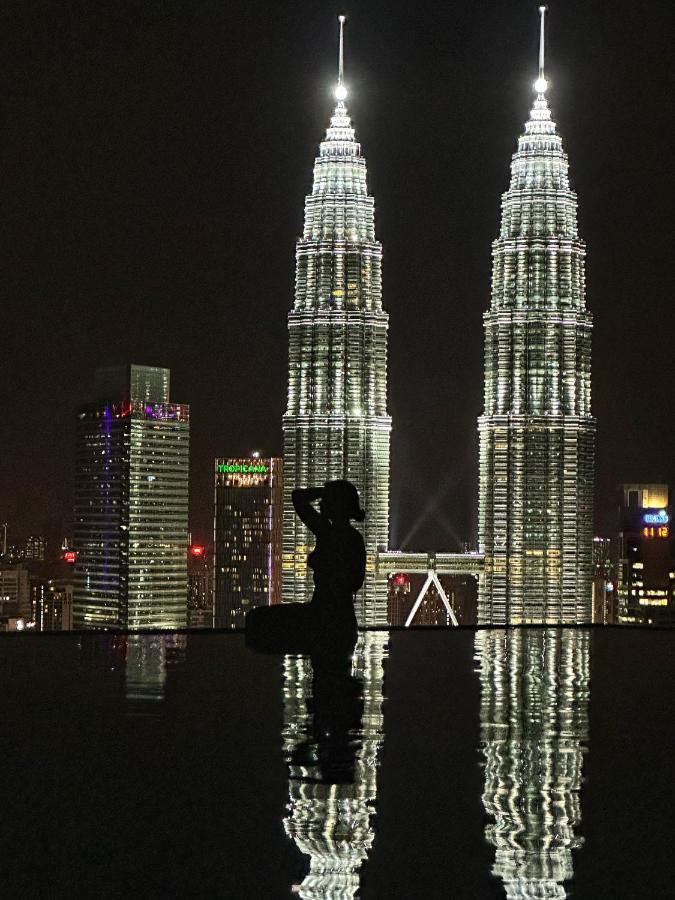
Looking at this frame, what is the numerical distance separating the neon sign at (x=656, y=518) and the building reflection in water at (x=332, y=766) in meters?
73.4

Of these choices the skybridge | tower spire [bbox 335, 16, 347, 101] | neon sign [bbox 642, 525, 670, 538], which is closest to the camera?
tower spire [bbox 335, 16, 347, 101]

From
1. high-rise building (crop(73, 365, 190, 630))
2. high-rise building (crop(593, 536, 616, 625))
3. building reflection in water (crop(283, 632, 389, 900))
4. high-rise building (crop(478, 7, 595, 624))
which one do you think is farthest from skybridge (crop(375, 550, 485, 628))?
building reflection in water (crop(283, 632, 389, 900))

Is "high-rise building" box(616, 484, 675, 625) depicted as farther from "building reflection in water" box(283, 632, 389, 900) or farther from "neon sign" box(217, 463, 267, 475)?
"building reflection in water" box(283, 632, 389, 900)

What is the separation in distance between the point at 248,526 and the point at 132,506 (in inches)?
385

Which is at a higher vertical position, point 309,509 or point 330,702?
point 309,509

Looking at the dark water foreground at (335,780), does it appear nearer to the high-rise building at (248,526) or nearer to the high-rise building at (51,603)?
the high-rise building at (51,603)

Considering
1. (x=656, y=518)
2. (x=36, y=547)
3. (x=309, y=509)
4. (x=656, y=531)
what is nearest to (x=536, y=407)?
(x=656, y=531)

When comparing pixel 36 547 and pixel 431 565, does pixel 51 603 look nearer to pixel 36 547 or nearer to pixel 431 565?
pixel 36 547

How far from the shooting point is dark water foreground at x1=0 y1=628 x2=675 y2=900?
7.54 meters

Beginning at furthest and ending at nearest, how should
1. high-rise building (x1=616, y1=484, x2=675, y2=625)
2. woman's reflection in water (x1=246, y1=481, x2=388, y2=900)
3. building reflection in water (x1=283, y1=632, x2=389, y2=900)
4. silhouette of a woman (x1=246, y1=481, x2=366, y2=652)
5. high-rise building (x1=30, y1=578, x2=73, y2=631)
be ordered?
high-rise building (x1=30, y1=578, x2=73, y2=631) < high-rise building (x1=616, y1=484, x2=675, y2=625) < silhouette of a woman (x1=246, y1=481, x2=366, y2=652) < woman's reflection in water (x1=246, y1=481, x2=388, y2=900) < building reflection in water (x1=283, y1=632, x2=389, y2=900)

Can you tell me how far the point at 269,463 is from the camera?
104 m

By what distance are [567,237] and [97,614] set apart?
1662 inches

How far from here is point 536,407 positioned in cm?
7575

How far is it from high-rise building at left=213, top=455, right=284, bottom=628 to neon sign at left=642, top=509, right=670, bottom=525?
1103 inches
